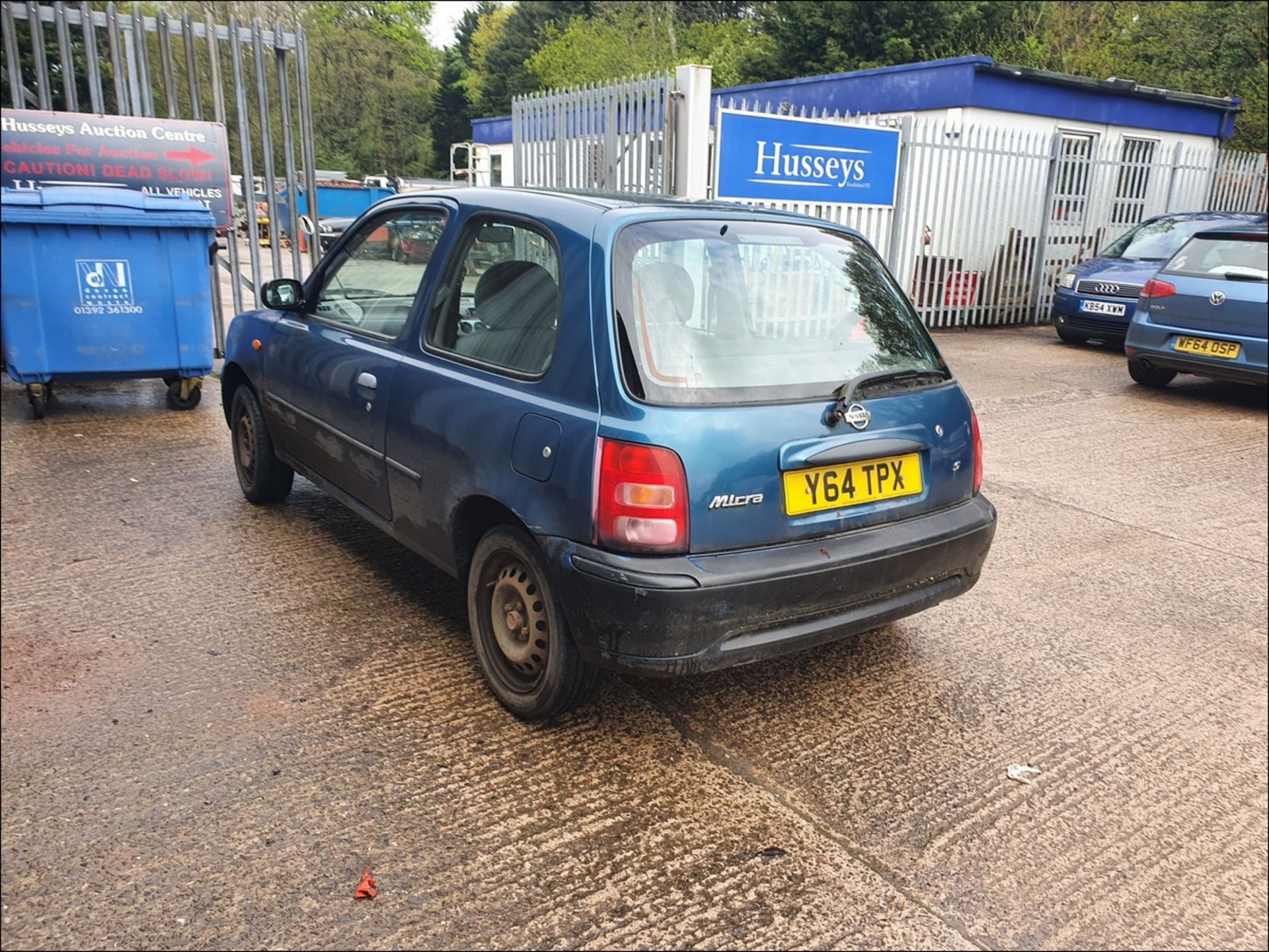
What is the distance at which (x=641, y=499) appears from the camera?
2.61 m

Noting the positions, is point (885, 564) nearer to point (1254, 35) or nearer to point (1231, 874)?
point (1231, 874)

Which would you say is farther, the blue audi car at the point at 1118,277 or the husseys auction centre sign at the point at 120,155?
the blue audi car at the point at 1118,277

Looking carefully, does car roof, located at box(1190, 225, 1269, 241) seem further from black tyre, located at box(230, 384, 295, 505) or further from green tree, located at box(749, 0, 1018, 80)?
green tree, located at box(749, 0, 1018, 80)

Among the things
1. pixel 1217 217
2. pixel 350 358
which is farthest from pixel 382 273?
pixel 1217 217

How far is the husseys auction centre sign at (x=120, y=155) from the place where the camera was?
7203mm

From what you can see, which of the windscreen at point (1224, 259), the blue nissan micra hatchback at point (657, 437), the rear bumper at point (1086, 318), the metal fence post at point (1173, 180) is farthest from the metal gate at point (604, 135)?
the metal fence post at point (1173, 180)

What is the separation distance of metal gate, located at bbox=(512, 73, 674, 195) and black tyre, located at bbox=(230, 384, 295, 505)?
5053 millimetres

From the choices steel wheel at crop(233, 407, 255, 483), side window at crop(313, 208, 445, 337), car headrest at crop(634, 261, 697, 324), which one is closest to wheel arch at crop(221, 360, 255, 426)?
steel wheel at crop(233, 407, 255, 483)

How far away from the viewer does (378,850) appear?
7.95 ft

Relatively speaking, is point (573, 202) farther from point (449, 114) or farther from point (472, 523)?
point (449, 114)

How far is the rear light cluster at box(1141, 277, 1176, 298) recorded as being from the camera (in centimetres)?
851

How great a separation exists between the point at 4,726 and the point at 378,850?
1.05 m

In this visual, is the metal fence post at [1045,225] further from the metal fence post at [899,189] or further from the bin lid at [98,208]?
the bin lid at [98,208]

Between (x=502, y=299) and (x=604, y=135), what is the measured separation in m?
7.44
